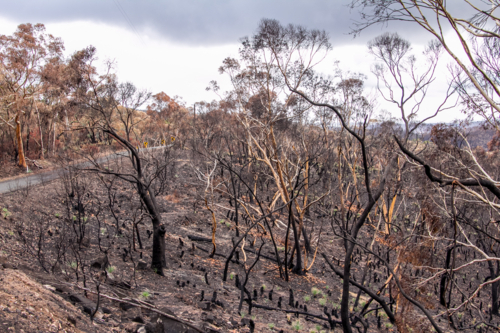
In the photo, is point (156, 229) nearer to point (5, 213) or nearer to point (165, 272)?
point (165, 272)

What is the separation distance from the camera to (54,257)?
9086 millimetres

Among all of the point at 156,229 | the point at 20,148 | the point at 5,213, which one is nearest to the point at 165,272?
the point at 156,229

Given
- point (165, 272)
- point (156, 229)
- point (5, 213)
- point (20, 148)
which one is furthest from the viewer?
point (20, 148)

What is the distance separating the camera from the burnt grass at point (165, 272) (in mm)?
6871

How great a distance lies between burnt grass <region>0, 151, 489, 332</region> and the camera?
6.87 meters

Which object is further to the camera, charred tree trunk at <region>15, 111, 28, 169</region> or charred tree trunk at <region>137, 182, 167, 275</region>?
charred tree trunk at <region>15, 111, 28, 169</region>

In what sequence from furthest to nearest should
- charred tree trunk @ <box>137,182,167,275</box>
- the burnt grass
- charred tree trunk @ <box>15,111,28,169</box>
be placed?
charred tree trunk @ <box>15,111,28,169</box>, charred tree trunk @ <box>137,182,167,275</box>, the burnt grass

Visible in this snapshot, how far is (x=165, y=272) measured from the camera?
10.2m

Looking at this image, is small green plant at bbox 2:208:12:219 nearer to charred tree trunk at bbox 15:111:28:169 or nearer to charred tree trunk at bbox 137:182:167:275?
charred tree trunk at bbox 137:182:167:275

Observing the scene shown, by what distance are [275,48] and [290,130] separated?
10.0 m

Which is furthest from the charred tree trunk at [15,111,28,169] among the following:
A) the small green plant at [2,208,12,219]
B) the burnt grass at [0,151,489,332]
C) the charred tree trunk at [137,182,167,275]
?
the charred tree trunk at [137,182,167,275]

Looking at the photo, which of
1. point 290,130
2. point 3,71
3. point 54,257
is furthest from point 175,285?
point 3,71

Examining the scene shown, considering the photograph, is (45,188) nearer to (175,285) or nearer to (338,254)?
(175,285)

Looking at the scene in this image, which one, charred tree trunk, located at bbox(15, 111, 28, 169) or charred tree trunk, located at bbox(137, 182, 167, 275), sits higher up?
charred tree trunk, located at bbox(15, 111, 28, 169)
